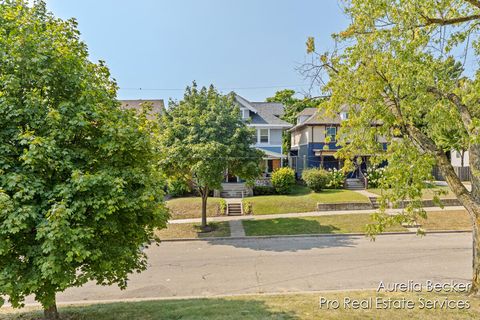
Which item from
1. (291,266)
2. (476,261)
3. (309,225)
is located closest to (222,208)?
(309,225)

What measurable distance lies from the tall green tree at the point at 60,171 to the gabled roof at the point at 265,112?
26.6 meters

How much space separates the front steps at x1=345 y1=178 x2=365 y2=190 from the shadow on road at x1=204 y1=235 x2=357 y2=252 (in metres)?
14.0

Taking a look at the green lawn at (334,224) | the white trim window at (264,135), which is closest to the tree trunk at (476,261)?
the green lawn at (334,224)

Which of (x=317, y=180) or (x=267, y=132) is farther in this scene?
(x=267, y=132)

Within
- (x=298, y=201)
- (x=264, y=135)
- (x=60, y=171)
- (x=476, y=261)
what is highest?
(x=264, y=135)

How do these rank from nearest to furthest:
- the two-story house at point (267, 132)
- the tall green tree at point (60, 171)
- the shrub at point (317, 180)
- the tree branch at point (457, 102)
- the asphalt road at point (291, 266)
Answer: the tall green tree at point (60, 171) → the tree branch at point (457, 102) → the asphalt road at point (291, 266) → the shrub at point (317, 180) → the two-story house at point (267, 132)

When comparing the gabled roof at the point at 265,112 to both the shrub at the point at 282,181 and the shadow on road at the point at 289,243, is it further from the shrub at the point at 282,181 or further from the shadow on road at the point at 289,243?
the shadow on road at the point at 289,243

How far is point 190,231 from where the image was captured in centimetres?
1812

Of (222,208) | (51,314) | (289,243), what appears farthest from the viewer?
(222,208)

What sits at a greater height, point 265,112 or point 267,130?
point 265,112

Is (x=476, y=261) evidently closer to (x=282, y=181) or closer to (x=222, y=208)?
(x=222, y=208)

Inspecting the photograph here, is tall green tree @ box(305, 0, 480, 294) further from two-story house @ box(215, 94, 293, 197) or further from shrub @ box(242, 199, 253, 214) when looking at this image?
two-story house @ box(215, 94, 293, 197)

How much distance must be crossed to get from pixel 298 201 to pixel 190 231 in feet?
29.9

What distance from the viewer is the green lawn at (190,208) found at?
2184cm
